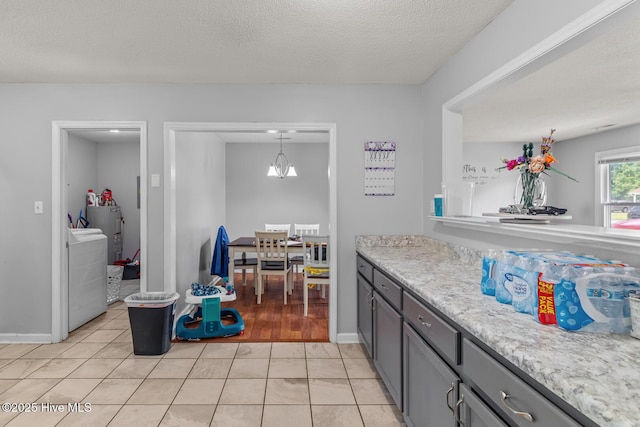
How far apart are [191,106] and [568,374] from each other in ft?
10.8

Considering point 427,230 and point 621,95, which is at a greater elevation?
point 621,95

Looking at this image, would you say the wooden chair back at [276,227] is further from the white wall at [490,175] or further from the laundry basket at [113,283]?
the white wall at [490,175]

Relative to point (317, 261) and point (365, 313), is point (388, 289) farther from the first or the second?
point (317, 261)

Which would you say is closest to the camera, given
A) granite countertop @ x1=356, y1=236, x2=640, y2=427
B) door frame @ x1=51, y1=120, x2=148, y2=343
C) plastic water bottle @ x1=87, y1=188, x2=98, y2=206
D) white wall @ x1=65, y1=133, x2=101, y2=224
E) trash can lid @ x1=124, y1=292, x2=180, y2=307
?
granite countertop @ x1=356, y1=236, x2=640, y2=427

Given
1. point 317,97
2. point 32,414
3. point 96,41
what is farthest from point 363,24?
point 32,414

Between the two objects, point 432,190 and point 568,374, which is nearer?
point 568,374

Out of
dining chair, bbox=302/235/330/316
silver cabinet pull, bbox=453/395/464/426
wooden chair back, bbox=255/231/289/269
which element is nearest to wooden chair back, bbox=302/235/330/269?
dining chair, bbox=302/235/330/316

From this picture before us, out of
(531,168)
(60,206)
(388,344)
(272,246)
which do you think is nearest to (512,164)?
(531,168)

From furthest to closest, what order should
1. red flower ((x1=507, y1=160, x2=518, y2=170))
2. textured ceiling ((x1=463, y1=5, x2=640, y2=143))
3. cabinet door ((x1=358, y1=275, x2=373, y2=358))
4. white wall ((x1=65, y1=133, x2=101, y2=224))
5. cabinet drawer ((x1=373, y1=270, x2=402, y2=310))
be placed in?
white wall ((x1=65, y1=133, x2=101, y2=224)) < cabinet door ((x1=358, y1=275, x2=373, y2=358)) < textured ceiling ((x1=463, y1=5, x2=640, y2=143)) < cabinet drawer ((x1=373, y1=270, x2=402, y2=310)) < red flower ((x1=507, y1=160, x2=518, y2=170))

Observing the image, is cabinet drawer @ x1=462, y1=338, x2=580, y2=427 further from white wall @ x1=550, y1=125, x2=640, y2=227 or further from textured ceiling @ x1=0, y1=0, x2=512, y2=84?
white wall @ x1=550, y1=125, x2=640, y2=227

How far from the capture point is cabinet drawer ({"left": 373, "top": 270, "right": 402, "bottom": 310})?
2.00 metres

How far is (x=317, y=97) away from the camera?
3297mm

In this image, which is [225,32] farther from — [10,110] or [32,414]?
[32,414]

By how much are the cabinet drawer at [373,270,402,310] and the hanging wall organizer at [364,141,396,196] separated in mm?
988
